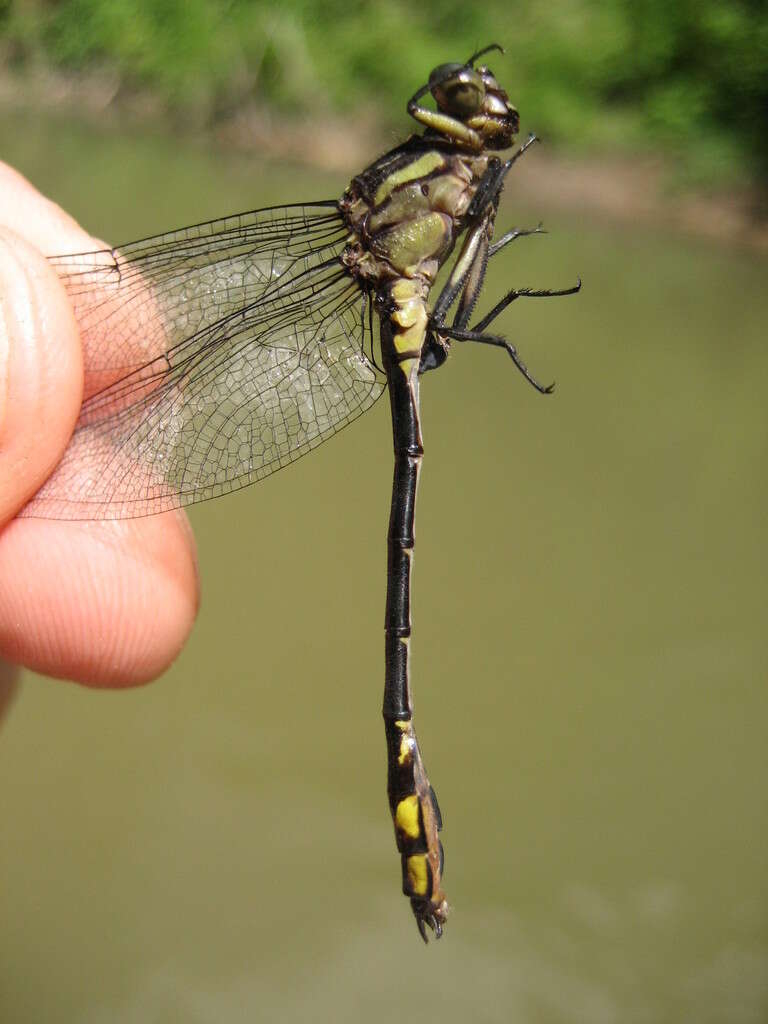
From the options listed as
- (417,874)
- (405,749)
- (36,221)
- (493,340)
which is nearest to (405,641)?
(405,749)

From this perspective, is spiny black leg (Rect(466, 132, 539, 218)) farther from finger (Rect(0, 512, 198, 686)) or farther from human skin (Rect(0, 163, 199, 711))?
finger (Rect(0, 512, 198, 686))

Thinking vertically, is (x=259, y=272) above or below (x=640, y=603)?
above

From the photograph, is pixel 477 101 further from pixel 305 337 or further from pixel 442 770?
pixel 442 770

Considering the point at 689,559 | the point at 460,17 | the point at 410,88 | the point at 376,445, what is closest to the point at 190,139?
the point at 410,88

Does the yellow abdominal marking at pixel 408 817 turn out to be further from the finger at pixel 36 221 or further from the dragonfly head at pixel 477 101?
the finger at pixel 36 221

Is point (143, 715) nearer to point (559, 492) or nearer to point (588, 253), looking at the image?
point (559, 492)

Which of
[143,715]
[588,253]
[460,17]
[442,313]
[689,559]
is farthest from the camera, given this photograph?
[460,17]

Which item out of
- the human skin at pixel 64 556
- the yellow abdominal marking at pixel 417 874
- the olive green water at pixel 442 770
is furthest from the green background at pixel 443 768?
the yellow abdominal marking at pixel 417 874
